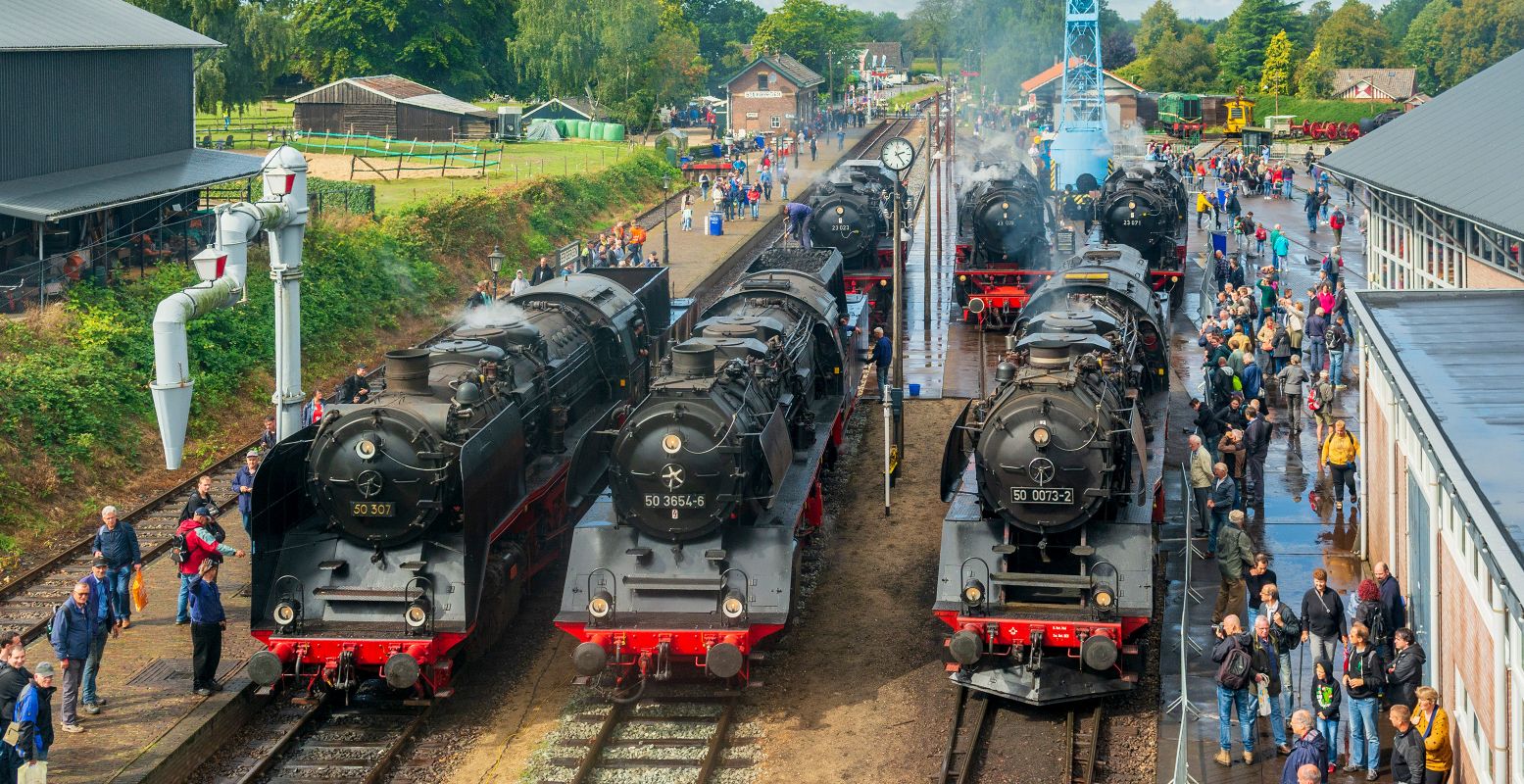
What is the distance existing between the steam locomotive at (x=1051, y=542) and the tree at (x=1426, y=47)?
268 feet

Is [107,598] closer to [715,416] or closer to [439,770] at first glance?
[439,770]

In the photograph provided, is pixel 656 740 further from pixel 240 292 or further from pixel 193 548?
pixel 240 292

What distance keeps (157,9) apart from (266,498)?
39618 millimetres

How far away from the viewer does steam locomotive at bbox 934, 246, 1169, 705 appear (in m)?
14.6

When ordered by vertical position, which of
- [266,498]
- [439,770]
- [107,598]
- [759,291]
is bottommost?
[439,770]

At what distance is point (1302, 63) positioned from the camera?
3533 inches

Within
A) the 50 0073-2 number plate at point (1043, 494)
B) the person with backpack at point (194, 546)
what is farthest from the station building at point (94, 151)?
the 50 0073-2 number plate at point (1043, 494)

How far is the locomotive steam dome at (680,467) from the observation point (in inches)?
587

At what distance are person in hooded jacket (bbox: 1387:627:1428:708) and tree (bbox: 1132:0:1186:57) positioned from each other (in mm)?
106959

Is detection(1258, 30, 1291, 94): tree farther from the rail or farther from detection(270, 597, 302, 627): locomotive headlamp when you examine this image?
detection(270, 597, 302, 627): locomotive headlamp

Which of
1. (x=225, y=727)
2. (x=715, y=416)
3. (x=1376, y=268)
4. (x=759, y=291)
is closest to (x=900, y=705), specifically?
(x=715, y=416)

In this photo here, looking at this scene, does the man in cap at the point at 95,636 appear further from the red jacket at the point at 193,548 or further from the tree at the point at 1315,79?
the tree at the point at 1315,79

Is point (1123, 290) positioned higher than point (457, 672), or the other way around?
point (1123, 290)

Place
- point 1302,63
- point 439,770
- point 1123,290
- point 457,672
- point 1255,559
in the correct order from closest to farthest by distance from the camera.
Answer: point 439,770, point 1255,559, point 457,672, point 1123,290, point 1302,63
